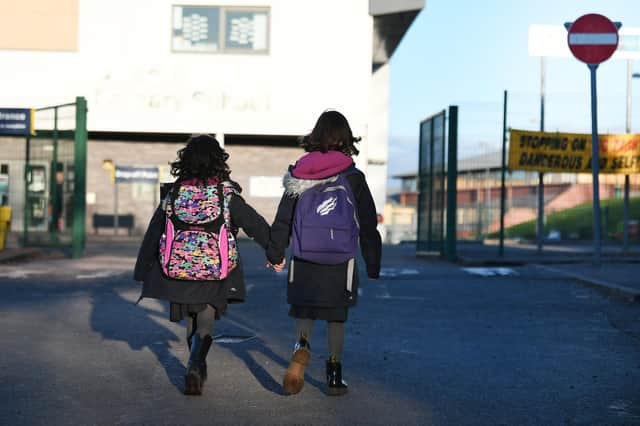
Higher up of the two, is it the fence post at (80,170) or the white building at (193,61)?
the white building at (193,61)

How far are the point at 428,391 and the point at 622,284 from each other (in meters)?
6.33

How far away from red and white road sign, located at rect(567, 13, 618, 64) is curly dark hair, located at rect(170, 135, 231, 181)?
7600mm

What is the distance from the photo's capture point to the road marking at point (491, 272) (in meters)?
14.0

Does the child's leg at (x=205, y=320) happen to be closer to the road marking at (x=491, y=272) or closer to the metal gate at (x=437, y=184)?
the road marking at (x=491, y=272)

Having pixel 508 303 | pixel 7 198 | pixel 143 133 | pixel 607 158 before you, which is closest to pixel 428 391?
pixel 508 303

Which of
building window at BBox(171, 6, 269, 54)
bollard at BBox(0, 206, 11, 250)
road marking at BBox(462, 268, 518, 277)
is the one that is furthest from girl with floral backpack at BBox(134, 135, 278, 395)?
building window at BBox(171, 6, 269, 54)

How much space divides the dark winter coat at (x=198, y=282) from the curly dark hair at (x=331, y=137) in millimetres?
501

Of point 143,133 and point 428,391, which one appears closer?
point 428,391

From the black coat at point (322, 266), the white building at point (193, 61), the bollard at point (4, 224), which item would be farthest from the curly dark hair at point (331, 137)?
the white building at point (193, 61)

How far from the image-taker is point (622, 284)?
11141 mm

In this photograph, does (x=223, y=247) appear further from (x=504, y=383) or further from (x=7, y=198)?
(x=7, y=198)

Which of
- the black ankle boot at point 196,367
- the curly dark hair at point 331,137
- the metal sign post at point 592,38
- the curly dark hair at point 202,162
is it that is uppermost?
the metal sign post at point 592,38

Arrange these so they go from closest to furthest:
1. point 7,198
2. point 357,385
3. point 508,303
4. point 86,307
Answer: point 357,385
point 86,307
point 508,303
point 7,198

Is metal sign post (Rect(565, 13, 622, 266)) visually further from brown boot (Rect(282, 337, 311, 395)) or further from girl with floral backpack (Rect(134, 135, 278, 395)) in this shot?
brown boot (Rect(282, 337, 311, 395))
